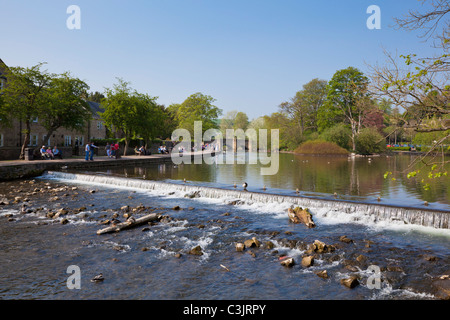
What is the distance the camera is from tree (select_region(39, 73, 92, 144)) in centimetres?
2938

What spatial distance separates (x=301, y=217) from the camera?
12055 mm

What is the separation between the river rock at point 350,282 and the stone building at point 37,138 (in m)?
30.2

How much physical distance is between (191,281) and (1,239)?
7078 mm

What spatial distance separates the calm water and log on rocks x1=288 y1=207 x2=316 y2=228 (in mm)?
300

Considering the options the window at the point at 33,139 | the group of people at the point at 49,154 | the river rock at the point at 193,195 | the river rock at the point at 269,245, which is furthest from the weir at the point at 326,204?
the window at the point at 33,139

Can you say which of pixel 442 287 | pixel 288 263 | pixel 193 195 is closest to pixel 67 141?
pixel 193 195

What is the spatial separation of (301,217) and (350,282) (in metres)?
5.31

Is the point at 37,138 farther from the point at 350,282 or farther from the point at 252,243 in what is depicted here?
the point at 350,282

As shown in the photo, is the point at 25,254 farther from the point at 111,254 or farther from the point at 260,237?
the point at 260,237

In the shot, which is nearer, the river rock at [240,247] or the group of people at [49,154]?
the river rock at [240,247]

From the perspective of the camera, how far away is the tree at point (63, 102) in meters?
29.4

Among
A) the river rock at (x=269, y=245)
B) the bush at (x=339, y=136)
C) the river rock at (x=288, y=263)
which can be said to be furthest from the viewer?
the bush at (x=339, y=136)

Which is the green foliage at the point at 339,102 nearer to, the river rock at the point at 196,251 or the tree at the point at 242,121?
the tree at the point at 242,121

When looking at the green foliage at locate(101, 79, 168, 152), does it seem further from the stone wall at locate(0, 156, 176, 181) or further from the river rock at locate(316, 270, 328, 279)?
the river rock at locate(316, 270, 328, 279)
